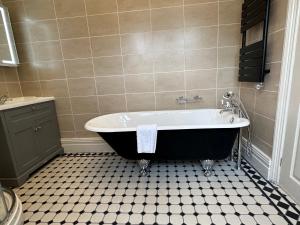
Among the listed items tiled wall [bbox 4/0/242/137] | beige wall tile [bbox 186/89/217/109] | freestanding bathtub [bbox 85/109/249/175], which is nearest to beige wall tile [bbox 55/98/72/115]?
tiled wall [bbox 4/0/242/137]

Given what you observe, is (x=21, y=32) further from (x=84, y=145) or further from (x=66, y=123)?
(x=84, y=145)

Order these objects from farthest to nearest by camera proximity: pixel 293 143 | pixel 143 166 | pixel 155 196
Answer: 1. pixel 143 166
2. pixel 155 196
3. pixel 293 143

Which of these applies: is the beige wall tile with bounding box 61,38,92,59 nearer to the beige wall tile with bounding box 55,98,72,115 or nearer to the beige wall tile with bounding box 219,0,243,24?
the beige wall tile with bounding box 55,98,72,115

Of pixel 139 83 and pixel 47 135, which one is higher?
pixel 139 83

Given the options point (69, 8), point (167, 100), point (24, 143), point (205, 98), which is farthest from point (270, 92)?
point (24, 143)

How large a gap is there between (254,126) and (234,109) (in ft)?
0.96

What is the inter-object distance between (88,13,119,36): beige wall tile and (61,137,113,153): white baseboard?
4.99ft

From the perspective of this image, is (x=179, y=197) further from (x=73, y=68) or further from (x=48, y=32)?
(x=48, y=32)

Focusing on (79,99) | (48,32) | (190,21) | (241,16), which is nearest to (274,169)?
(241,16)

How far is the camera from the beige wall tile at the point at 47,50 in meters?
2.48

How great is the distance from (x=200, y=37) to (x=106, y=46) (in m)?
1.26

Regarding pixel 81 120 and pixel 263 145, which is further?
pixel 81 120

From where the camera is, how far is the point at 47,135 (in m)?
2.44

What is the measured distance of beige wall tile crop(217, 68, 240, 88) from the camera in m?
2.33
